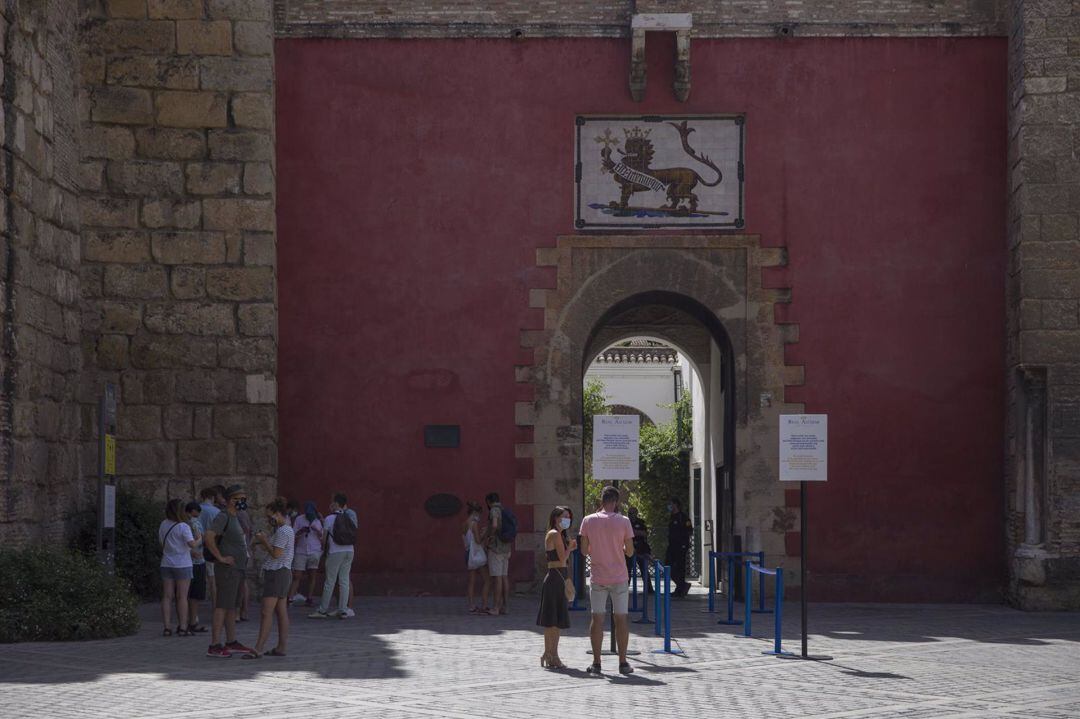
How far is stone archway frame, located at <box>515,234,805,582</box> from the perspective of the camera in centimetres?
1858

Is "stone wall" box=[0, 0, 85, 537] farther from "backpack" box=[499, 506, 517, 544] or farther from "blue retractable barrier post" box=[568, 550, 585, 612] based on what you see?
"blue retractable barrier post" box=[568, 550, 585, 612]

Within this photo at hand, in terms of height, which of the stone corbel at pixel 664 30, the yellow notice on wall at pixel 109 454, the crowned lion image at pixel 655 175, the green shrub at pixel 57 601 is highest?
the stone corbel at pixel 664 30

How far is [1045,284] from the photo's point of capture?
17.8 m

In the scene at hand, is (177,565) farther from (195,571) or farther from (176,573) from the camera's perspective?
(195,571)

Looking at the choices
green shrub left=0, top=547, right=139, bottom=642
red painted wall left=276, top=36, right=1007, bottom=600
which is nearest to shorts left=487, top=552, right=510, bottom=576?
red painted wall left=276, top=36, right=1007, bottom=600

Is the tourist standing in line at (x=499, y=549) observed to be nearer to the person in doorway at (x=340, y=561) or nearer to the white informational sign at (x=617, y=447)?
the person in doorway at (x=340, y=561)

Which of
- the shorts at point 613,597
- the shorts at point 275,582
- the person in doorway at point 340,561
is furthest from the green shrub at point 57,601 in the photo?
the shorts at point 613,597

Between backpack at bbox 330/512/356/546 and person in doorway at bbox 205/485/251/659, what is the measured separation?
3711 mm

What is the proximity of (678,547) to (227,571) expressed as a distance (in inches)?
402

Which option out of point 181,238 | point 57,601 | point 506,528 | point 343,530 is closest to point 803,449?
point 506,528

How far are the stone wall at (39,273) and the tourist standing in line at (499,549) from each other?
4.26 metres

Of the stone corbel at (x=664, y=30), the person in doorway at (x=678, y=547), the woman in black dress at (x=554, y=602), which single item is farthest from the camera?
Answer: the person in doorway at (x=678, y=547)

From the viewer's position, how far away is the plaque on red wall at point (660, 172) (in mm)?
18766

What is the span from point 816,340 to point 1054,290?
2.65m
